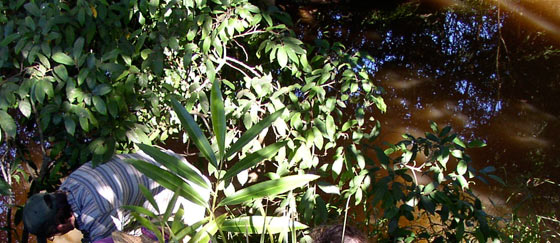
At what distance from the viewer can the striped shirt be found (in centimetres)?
142

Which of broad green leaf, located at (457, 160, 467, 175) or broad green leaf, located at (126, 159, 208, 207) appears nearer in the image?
broad green leaf, located at (126, 159, 208, 207)

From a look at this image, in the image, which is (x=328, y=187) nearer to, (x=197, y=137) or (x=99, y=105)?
(x=99, y=105)

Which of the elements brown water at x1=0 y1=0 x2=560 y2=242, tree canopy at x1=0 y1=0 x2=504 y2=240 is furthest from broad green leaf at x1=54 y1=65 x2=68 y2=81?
brown water at x1=0 y1=0 x2=560 y2=242

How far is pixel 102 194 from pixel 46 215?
16 centimetres

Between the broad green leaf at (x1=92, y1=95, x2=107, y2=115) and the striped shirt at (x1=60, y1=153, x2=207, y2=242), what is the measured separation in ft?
0.70

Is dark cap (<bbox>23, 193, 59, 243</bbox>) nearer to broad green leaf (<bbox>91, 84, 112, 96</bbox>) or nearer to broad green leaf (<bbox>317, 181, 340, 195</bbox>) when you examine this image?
broad green leaf (<bbox>91, 84, 112, 96</bbox>)

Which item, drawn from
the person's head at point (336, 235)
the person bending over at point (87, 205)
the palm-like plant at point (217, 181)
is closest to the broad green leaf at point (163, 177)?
the palm-like plant at point (217, 181)

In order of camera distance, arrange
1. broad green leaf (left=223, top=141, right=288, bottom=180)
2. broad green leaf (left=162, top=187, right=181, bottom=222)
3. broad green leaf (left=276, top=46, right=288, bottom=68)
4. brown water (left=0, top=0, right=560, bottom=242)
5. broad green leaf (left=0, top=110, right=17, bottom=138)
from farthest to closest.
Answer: brown water (left=0, top=0, right=560, bottom=242) < broad green leaf (left=276, top=46, right=288, bottom=68) < broad green leaf (left=0, top=110, right=17, bottom=138) < broad green leaf (left=223, top=141, right=288, bottom=180) < broad green leaf (left=162, top=187, right=181, bottom=222)

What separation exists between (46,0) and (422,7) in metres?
2.94

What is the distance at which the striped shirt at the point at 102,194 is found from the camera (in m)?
1.42

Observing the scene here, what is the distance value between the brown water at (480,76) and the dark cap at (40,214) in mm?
1682

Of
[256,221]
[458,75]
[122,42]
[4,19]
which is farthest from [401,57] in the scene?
[256,221]

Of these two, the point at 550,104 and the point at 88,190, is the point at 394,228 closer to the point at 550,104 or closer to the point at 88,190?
the point at 88,190

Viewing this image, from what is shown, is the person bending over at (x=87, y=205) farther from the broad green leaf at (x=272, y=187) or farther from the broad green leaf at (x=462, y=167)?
the broad green leaf at (x=462, y=167)
